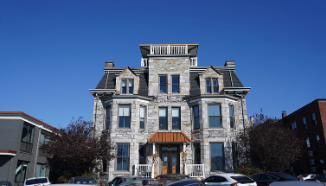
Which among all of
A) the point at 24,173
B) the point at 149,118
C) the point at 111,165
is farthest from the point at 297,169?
the point at 24,173

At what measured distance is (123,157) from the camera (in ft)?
74.3

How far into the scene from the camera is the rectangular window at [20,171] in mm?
22050

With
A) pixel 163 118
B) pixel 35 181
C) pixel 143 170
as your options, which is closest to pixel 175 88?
pixel 163 118

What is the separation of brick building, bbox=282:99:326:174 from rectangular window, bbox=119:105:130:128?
2015 cm

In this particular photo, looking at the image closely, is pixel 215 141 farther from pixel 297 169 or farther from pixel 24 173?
pixel 297 169

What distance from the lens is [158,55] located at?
25.9 m

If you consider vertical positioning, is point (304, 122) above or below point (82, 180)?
above

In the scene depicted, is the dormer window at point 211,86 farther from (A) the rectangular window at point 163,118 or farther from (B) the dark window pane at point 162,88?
(A) the rectangular window at point 163,118

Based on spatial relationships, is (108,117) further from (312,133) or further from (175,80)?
(312,133)

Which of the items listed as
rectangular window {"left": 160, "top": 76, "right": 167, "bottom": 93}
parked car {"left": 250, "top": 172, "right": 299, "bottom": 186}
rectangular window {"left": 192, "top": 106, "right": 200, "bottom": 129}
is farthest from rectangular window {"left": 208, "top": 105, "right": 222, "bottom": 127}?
parked car {"left": 250, "top": 172, "right": 299, "bottom": 186}

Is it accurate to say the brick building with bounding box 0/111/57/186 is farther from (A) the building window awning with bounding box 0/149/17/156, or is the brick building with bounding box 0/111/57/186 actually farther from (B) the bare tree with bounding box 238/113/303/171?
(B) the bare tree with bounding box 238/113/303/171

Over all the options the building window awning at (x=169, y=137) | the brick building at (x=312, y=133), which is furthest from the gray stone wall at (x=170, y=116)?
the brick building at (x=312, y=133)

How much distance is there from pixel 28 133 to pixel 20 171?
3.38m

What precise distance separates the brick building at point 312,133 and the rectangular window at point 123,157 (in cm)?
2026
